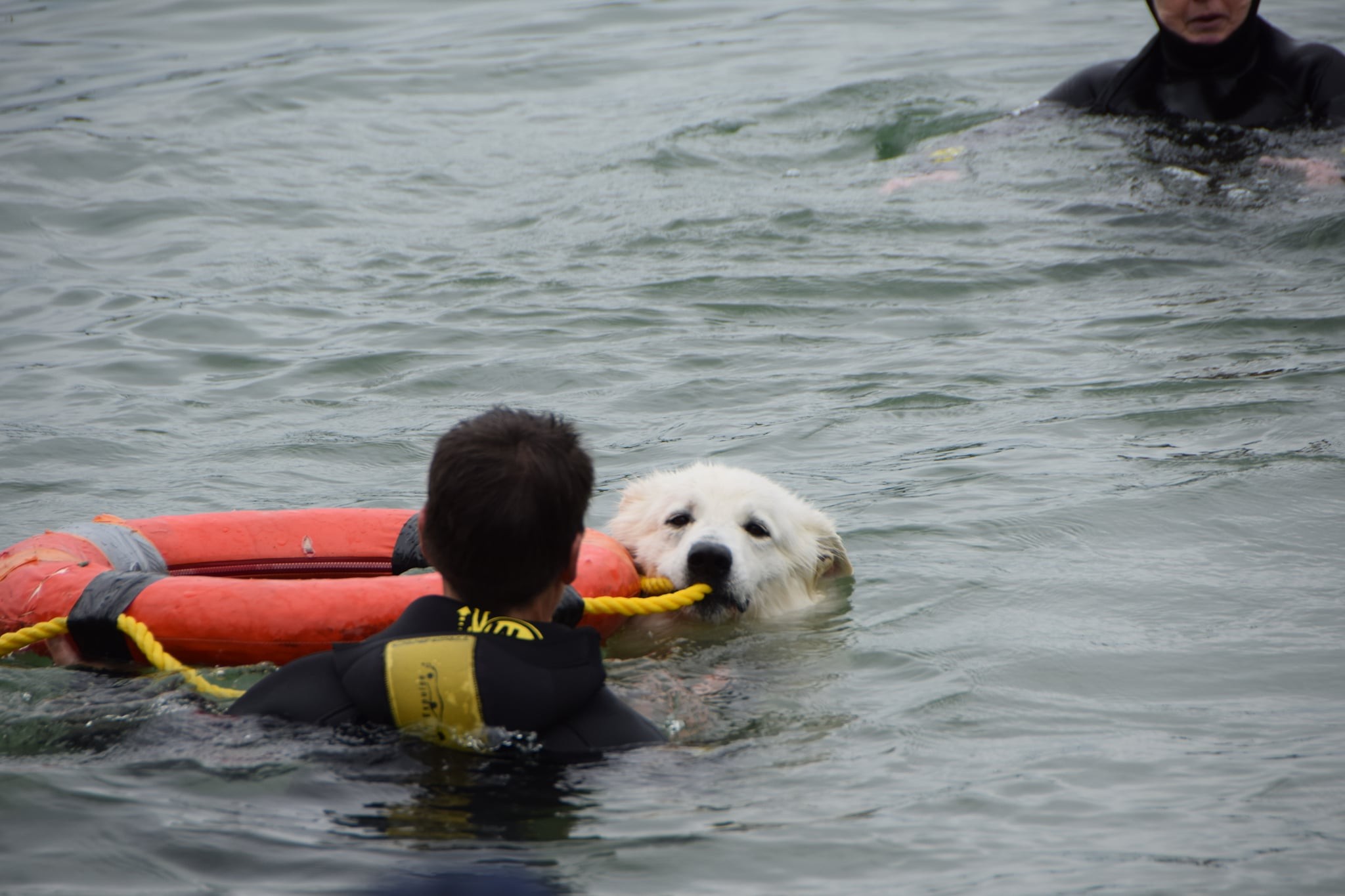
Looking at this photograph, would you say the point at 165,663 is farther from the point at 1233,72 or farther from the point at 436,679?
the point at 1233,72

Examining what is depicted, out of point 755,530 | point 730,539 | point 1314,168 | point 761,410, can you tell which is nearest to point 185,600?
point 730,539

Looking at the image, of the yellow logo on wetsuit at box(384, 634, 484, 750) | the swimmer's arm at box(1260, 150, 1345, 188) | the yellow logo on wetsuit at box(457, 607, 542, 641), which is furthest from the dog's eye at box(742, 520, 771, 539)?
the swimmer's arm at box(1260, 150, 1345, 188)

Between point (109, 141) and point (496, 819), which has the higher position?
point (109, 141)

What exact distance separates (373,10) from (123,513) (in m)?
15.3

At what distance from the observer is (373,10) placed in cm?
1980

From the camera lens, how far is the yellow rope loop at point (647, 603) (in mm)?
4562

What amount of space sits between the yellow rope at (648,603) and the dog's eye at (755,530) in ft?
1.19

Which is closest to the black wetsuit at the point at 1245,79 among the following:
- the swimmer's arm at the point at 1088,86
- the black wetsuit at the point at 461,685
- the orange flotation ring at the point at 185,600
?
the swimmer's arm at the point at 1088,86

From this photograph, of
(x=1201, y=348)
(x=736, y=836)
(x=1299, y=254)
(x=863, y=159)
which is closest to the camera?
(x=736, y=836)

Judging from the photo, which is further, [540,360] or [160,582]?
[540,360]

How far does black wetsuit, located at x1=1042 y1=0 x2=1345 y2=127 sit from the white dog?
7.36 meters

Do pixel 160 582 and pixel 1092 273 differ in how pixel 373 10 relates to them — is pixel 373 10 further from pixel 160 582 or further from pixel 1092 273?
pixel 160 582

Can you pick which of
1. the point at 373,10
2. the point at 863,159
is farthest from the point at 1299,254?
the point at 373,10

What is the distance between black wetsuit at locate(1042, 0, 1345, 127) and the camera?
1072 centimetres
